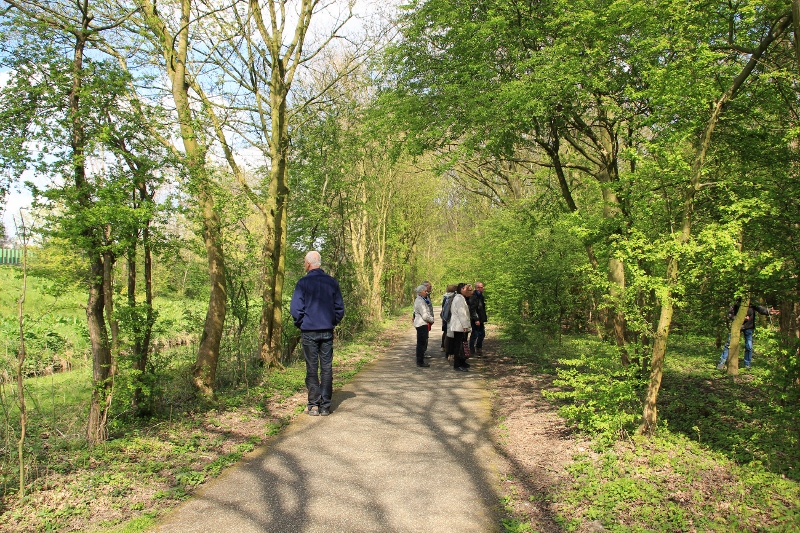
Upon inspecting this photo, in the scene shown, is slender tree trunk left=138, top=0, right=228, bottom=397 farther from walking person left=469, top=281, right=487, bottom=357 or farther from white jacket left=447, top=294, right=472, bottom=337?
walking person left=469, top=281, right=487, bottom=357

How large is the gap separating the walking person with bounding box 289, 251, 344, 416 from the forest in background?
1.66 m

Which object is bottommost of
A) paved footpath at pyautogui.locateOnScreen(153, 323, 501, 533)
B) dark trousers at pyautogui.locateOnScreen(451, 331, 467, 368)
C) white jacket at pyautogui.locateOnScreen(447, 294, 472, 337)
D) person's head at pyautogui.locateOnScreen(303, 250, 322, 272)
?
paved footpath at pyautogui.locateOnScreen(153, 323, 501, 533)

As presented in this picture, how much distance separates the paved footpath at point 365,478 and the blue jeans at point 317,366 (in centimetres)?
26

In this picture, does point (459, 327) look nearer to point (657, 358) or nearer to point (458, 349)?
point (458, 349)

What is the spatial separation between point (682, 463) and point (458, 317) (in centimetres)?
641

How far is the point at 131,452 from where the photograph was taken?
211 inches

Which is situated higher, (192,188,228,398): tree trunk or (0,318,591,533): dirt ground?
(192,188,228,398): tree trunk

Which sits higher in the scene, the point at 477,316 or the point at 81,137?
the point at 81,137

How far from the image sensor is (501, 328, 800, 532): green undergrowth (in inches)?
153

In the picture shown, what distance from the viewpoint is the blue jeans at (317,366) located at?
7098 mm

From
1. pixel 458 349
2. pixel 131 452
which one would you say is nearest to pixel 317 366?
pixel 131 452

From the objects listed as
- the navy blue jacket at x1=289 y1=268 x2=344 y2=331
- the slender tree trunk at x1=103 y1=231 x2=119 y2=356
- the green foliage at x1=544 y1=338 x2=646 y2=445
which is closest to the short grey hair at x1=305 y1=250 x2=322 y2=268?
the navy blue jacket at x1=289 y1=268 x2=344 y2=331

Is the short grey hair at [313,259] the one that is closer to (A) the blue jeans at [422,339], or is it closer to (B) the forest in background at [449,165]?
(B) the forest in background at [449,165]

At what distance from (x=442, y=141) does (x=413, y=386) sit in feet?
16.9
